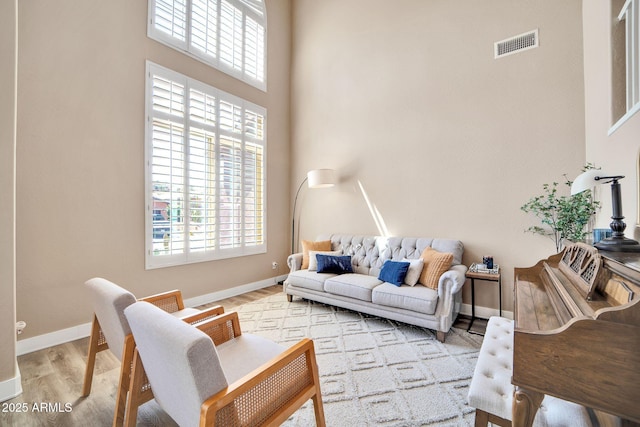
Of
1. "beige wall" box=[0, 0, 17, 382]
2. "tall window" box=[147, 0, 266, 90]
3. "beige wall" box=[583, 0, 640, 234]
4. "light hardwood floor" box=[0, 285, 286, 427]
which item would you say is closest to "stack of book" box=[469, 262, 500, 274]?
"beige wall" box=[583, 0, 640, 234]

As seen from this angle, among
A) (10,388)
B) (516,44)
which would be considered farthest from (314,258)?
(516,44)

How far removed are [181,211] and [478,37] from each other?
14.0ft

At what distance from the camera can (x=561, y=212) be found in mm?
2539

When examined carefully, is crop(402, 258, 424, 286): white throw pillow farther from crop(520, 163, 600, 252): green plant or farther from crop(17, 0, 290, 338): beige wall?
crop(17, 0, 290, 338): beige wall

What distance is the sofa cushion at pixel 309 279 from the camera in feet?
11.2

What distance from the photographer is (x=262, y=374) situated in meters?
1.15

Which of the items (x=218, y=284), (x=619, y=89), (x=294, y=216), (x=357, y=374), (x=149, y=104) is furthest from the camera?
(x=294, y=216)

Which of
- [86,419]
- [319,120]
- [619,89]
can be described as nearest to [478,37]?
[619,89]

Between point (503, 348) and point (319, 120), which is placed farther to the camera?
point (319, 120)

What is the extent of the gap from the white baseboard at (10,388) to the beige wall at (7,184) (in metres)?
0.02

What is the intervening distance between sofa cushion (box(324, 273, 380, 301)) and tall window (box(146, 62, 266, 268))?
66.3 inches

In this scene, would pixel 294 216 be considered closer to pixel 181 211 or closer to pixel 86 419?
pixel 181 211

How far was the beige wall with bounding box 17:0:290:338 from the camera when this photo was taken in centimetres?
247

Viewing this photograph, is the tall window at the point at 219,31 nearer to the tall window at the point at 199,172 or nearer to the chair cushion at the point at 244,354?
the tall window at the point at 199,172
